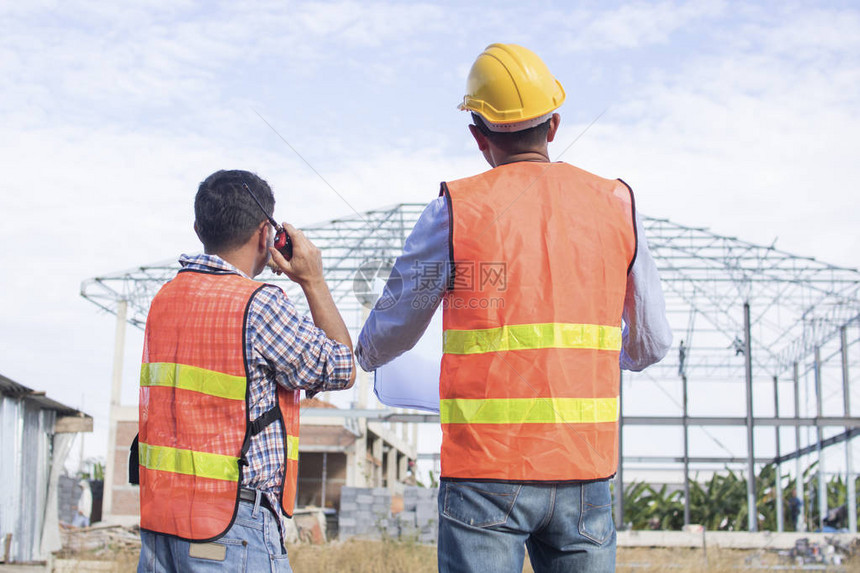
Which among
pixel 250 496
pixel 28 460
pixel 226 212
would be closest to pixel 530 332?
pixel 250 496

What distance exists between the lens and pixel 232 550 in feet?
7.02

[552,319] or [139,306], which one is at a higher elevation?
[139,306]

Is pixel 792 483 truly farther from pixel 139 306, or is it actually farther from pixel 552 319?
pixel 552 319

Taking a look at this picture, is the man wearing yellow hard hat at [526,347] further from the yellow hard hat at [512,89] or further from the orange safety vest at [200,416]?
the orange safety vest at [200,416]

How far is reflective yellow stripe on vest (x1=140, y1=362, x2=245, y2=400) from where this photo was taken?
7.26ft

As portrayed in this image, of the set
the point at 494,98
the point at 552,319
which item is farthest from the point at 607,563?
the point at 494,98

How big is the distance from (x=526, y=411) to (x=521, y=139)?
0.77m

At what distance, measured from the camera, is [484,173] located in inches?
89.7

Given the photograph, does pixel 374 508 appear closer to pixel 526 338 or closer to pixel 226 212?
pixel 226 212

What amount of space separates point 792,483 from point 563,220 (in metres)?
25.0

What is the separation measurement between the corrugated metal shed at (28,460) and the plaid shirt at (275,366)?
7795 mm

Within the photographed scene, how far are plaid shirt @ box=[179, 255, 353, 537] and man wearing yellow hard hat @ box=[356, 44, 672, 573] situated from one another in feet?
0.59

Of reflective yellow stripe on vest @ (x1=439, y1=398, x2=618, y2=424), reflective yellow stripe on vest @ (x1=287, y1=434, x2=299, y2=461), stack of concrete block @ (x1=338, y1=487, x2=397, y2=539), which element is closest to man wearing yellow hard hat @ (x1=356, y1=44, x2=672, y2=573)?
reflective yellow stripe on vest @ (x1=439, y1=398, x2=618, y2=424)

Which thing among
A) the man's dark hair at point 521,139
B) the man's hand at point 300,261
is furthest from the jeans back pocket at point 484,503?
the man's dark hair at point 521,139
